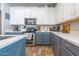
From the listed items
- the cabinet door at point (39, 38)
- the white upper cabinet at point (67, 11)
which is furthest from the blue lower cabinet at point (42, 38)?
the white upper cabinet at point (67, 11)

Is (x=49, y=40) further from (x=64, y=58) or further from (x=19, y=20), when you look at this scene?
(x=64, y=58)

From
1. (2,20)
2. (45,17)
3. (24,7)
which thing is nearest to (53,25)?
(45,17)

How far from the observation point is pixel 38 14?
7.27m

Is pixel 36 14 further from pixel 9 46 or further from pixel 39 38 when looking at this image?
pixel 9 46

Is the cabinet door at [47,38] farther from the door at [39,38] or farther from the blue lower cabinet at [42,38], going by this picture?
the door at [39,38]

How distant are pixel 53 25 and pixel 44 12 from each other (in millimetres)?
855

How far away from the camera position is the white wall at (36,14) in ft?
23.8

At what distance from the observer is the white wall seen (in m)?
7.24

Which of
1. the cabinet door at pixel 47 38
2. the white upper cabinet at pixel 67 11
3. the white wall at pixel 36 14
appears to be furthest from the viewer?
the white wall at pixel 36 14

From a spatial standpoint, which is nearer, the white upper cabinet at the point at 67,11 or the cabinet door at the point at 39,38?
the white upper cabinet at the point at 67,11

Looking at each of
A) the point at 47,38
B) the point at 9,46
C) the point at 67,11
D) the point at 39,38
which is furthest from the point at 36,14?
the point at 9,46

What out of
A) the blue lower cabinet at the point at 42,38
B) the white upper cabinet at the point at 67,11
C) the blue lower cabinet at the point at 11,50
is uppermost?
the white upper cabinet at the point at 67,11

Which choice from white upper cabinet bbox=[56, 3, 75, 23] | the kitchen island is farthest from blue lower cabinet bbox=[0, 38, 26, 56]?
white upper cabinet bbox=[56, 3, 75, 23]

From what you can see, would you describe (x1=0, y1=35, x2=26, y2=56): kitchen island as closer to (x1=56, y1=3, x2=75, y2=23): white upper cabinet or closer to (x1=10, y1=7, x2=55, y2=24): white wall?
(x1=56, y1=3, x2=75, y2=23): white upper cabinet
